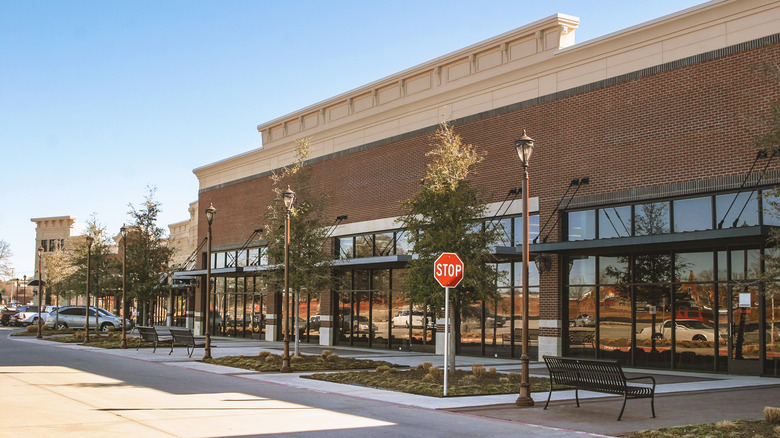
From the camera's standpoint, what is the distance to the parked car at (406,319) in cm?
3042

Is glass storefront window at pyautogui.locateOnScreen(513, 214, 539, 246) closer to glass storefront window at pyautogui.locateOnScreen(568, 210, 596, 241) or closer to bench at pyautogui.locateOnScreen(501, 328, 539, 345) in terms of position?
glass storefront window at pyautogui.locateOnScreen(568, 210, 596, 241)

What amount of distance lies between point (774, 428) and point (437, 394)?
6761 millimetres

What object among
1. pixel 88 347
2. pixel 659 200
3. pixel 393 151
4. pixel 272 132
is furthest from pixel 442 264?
pixel 272 132

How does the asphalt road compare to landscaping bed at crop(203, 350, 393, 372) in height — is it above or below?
above

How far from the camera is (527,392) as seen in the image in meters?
14.4

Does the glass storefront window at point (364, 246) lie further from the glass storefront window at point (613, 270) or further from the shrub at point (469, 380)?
the shrub at point (469, 380)

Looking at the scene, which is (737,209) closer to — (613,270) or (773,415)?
(613,270)

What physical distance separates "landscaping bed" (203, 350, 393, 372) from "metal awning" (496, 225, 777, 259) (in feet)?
18.5

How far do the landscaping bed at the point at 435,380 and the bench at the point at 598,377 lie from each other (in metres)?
2.38

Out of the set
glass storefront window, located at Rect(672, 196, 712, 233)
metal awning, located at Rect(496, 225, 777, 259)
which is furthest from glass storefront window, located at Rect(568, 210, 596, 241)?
glass storefront window, located at Rect(672, 196, 712, 233)

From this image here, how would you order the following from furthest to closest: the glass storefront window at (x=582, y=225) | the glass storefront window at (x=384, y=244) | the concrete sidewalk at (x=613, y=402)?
1. the glass storefront window at (x=384, y=244)
2. the glass storefront window at (x=582, y=225)
3. the concrete sidewalk at (x=613, y=402)

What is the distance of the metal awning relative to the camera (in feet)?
58.5

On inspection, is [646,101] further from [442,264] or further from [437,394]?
[437,394]

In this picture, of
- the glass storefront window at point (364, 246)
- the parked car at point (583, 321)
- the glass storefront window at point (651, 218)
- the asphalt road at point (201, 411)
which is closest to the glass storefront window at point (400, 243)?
the glass storefront window at point (364, 246)
